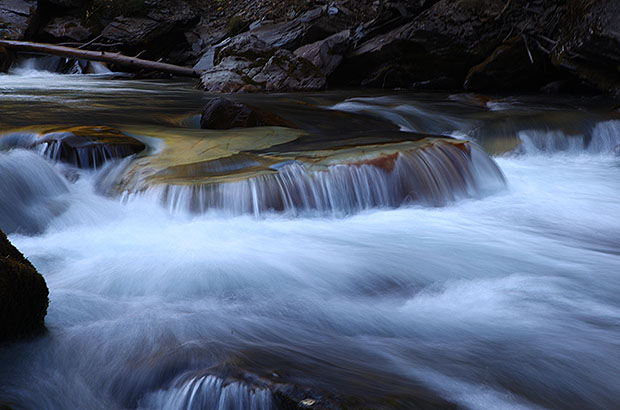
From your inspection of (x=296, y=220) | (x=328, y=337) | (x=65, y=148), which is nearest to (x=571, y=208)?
(x=296, y=220)

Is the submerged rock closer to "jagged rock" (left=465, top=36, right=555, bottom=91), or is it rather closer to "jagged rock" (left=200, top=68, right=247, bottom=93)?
"jagged rock" (left=200, top=68, right=247, bottom=93)

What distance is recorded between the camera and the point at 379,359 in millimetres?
2451

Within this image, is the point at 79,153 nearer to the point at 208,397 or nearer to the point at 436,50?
the point at 208,397

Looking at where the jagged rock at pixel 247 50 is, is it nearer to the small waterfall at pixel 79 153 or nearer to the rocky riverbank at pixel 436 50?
the rocky riverbank at pixel 436 50

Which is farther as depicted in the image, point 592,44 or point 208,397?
point 592,44

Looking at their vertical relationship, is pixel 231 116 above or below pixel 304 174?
above

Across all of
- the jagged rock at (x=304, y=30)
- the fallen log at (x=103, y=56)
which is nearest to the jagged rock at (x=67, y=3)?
the fallen log at (x=103, y=56)

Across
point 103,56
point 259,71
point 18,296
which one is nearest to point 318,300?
point 18,296

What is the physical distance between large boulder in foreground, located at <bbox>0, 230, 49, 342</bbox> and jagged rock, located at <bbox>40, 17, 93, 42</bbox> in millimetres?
15359

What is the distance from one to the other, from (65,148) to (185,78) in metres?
9.51

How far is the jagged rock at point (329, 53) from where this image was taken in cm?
1176

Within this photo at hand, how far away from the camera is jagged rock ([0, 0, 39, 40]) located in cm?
1521

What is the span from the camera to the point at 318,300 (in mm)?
3225

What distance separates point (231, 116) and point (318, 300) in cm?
375
